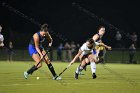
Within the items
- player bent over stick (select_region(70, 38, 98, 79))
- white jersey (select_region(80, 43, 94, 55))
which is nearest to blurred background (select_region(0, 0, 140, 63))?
player bent over stick (select_region(70, 38, 98, 79))

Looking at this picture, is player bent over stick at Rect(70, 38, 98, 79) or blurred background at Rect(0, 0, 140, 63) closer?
player bent over stick at Rect(70, 38, 98, 79)

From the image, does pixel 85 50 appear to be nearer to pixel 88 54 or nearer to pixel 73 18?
pixel 88 54

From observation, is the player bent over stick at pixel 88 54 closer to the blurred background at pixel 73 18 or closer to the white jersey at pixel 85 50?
the white jersey at pixel 85 50

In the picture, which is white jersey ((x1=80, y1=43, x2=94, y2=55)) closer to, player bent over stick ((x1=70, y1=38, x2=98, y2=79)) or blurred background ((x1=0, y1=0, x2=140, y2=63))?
player bent over stick ((x1=70, y1=38, x2=98, y2=79))

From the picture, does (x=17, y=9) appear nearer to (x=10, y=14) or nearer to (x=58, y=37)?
(x=10, y=14)

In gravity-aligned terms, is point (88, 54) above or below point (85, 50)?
below

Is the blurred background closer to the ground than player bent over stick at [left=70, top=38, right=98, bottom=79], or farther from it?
farther from it

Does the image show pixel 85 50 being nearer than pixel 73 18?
Yes

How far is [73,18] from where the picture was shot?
51.5m

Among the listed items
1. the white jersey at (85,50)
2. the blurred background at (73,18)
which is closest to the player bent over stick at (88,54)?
the white jersey at (85,50)

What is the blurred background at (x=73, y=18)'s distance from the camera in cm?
4759

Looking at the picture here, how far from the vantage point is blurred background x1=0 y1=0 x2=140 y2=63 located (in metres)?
47.6

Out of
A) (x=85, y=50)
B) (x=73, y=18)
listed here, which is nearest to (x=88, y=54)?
(x=85, y=50)

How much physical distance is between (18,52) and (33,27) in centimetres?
925
